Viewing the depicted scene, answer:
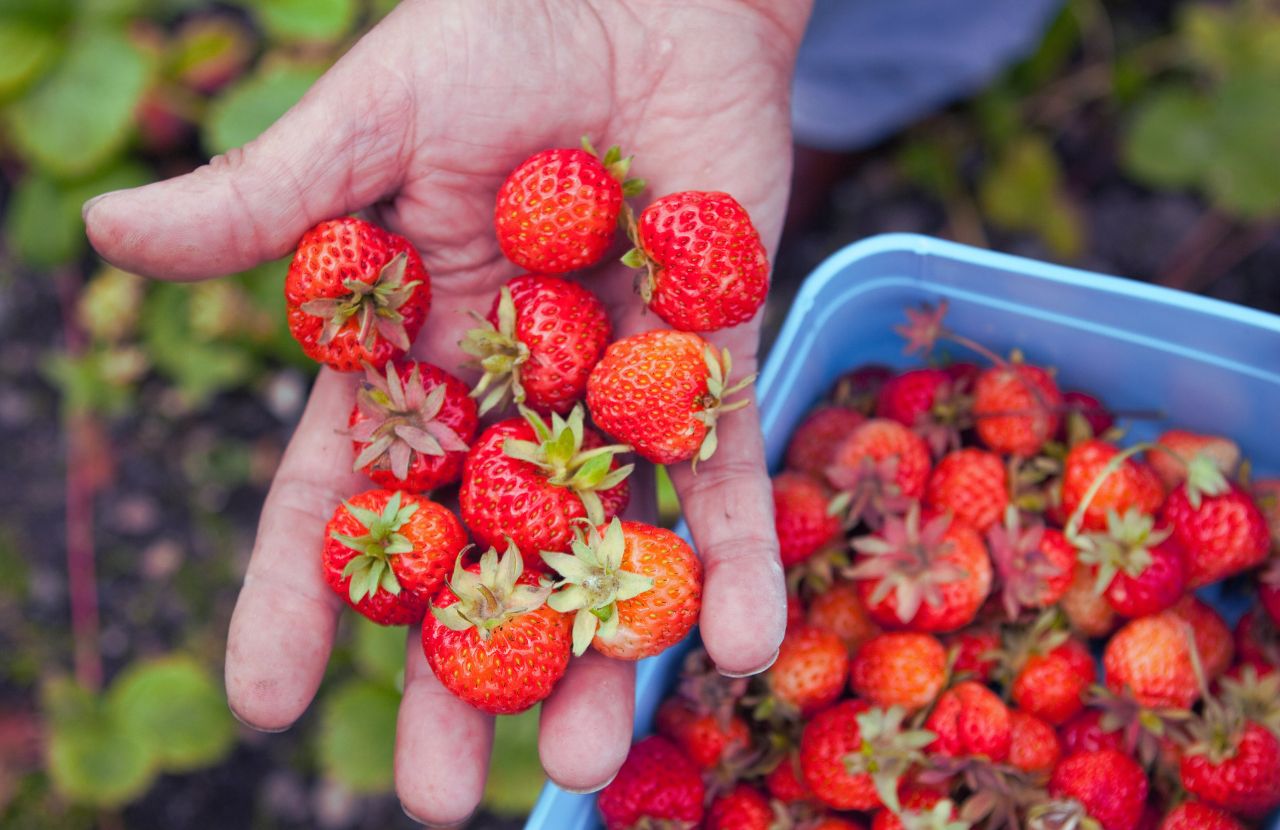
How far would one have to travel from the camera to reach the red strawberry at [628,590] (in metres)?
1.16

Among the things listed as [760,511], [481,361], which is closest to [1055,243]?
[760,511]

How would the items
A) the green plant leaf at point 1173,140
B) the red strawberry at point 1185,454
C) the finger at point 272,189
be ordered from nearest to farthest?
the finger at point 272,189 → the red strawberry at point 1185,454 → the green plant leaf at point 1173,140

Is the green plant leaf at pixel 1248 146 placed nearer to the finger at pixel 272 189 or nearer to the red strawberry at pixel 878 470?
the red strawberry at pixel 878 470

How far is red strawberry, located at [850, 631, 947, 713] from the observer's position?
1.38m

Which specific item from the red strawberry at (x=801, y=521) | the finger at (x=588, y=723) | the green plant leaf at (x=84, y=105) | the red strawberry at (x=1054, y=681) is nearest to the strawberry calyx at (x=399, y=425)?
the finger at (x=588, y=723)

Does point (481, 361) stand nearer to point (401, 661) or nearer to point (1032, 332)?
point (401, 661)

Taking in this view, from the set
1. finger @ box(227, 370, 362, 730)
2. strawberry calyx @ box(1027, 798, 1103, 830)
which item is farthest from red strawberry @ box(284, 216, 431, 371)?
strawberry calyx @ box(1027, 798, 1103, 830)

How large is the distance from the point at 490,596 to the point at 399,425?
26cm

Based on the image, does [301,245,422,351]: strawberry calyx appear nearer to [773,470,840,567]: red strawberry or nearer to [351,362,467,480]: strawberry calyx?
[351,362,467,480]: strawberry calyx

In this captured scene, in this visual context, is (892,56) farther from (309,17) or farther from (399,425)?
(399,425)

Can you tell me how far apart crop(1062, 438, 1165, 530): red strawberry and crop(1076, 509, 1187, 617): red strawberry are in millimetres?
27

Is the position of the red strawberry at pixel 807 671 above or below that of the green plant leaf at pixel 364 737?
above

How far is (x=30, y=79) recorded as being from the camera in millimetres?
2143

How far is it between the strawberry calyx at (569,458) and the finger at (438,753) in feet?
0.92
